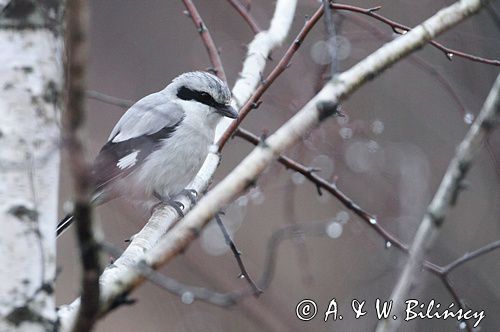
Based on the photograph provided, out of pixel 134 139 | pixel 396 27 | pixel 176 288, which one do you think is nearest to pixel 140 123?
pixel 134 139

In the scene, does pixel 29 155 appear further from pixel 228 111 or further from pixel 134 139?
pixel 134 139

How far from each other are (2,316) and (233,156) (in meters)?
5.09

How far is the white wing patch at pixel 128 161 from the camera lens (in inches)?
135

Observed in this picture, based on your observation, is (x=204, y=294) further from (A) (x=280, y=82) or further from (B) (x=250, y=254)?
(B) (x=250, y=254)

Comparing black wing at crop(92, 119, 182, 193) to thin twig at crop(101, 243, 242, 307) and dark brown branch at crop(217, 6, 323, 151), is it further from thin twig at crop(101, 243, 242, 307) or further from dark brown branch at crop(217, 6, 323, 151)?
thin twig at crop(101, 243, 242, 307)

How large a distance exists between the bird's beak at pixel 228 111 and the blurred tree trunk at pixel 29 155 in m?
1.78

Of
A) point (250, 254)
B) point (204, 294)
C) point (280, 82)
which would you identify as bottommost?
point (250, 254)

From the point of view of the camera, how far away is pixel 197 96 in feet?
11.9

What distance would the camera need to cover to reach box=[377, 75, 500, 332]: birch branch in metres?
1.17

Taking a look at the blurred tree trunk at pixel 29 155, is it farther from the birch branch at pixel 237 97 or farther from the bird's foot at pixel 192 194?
the bird's foot at pixel 192 194

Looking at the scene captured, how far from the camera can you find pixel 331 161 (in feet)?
12.2

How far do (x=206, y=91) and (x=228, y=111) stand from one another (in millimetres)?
224

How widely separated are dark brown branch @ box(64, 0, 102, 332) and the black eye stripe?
2.23 metres

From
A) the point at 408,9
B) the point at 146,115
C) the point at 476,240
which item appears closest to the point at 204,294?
the point at 146,115
